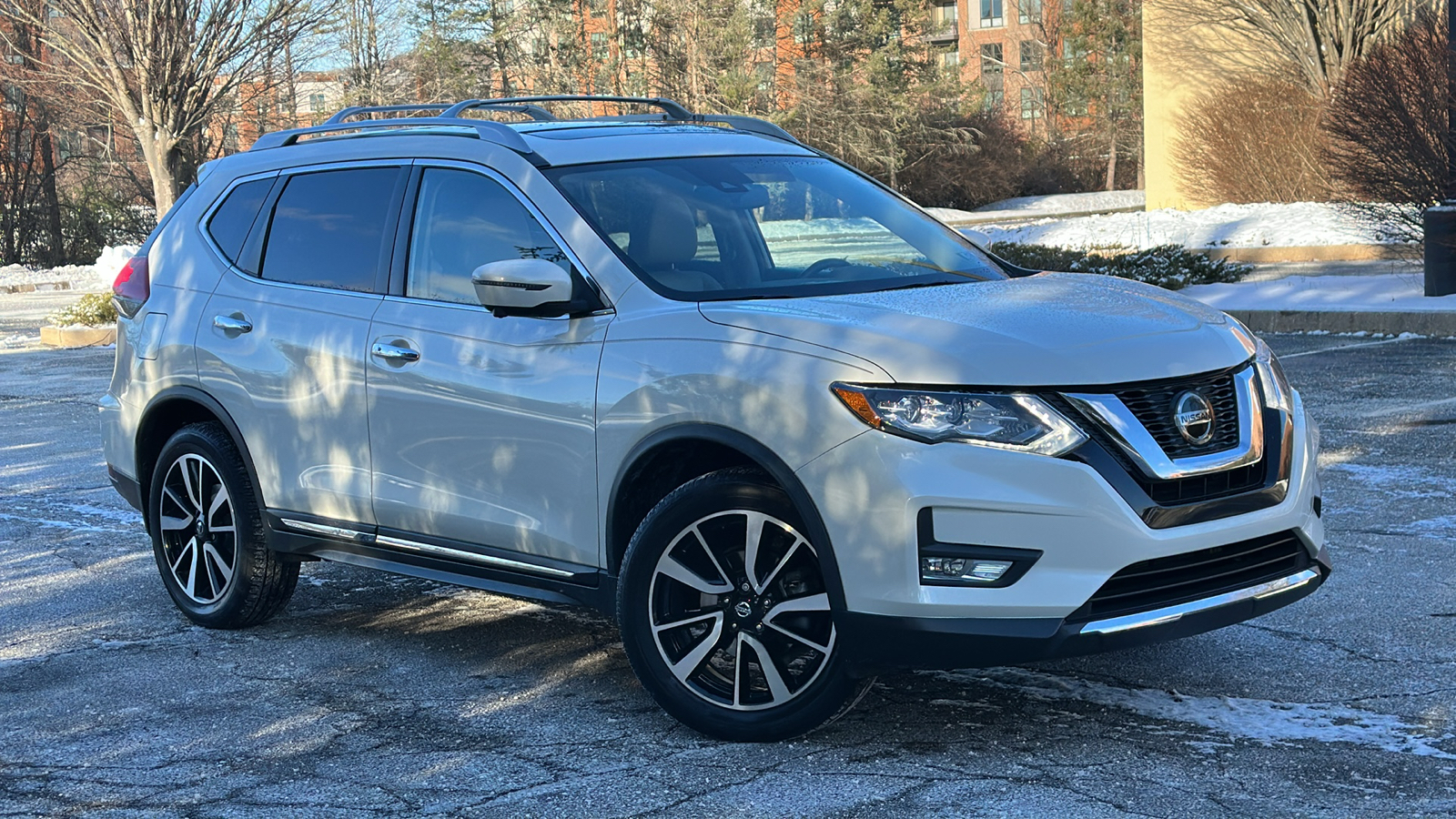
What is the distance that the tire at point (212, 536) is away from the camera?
20.2ft

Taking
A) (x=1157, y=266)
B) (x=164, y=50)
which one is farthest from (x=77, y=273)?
(x=1157, y=266)

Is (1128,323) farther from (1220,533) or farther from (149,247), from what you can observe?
(149,247)

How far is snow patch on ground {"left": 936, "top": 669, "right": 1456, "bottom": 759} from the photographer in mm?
4449

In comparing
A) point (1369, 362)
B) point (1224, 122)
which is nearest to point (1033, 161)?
point (1224, 122)

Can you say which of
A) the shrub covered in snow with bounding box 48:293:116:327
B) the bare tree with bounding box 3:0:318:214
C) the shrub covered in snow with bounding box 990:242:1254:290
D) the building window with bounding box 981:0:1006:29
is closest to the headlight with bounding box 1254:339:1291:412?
the shrub covered in snow with bounding box 990:242:1254:290

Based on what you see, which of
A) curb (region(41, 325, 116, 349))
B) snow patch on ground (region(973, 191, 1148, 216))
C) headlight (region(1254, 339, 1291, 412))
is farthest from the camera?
snow patch on ground (region(973, 191, 1148, 216))

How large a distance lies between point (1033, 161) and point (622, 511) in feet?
188

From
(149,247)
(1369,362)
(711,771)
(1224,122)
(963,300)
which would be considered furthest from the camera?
(1224,122)

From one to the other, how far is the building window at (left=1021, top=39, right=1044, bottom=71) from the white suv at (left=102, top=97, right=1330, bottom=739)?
78.1m

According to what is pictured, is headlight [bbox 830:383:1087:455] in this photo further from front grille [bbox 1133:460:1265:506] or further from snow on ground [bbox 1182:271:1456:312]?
snow on ground [bbox 1182:271:1456:312]

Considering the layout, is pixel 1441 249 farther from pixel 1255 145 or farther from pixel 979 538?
pixel 1255 145

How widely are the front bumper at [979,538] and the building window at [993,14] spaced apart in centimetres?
8692

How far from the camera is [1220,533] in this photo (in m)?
4.27

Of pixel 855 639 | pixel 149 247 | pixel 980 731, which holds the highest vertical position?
pixel 149 247
